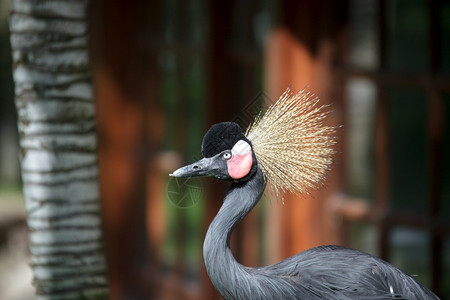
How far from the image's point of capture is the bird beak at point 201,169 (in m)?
2.08

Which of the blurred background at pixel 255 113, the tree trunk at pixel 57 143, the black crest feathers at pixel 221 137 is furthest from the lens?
the blurred background at pixel 255 113

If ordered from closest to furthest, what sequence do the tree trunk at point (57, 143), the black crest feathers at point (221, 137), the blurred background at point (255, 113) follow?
1. the black crest feathers at point (221, 137)
2. the tree trunk at point (57, 143)
3. the blurred background at point (255, 113)

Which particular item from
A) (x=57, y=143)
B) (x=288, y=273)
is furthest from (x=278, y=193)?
(x=57, y=143)

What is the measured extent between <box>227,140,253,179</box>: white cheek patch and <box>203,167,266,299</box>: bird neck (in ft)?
0.17

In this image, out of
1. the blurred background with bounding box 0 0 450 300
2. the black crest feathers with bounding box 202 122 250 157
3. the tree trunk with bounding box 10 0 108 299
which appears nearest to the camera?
the black crest feathers with bounding box 202 122 250 157

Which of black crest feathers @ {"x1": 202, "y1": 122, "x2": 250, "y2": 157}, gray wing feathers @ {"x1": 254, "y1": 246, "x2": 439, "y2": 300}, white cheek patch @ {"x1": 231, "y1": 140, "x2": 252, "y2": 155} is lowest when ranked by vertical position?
gray wing feathers @ {"x1": 254, "y1": 246, "x2": 439, "y2": 300}

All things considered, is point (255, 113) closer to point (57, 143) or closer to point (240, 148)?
point (240, 148)

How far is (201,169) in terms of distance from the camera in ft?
6.87

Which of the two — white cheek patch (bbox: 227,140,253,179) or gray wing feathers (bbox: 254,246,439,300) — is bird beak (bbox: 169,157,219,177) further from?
gray wing feathers (bbox: 254,246,439,300)

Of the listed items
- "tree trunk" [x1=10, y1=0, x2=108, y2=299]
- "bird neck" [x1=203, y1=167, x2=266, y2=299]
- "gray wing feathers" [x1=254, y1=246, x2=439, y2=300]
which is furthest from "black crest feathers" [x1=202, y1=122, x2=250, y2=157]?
"tree trunk" [x1=10, y1=0, x2=108, y2=299]

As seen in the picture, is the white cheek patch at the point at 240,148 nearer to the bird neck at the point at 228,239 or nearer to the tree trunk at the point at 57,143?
the bird neck at the point at 228,239

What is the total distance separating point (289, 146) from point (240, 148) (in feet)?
0.51

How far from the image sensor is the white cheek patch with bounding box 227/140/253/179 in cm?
208

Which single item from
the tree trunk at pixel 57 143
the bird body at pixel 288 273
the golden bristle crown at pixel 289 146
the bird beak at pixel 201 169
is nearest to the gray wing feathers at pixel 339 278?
the bird body at pixel 288 273
